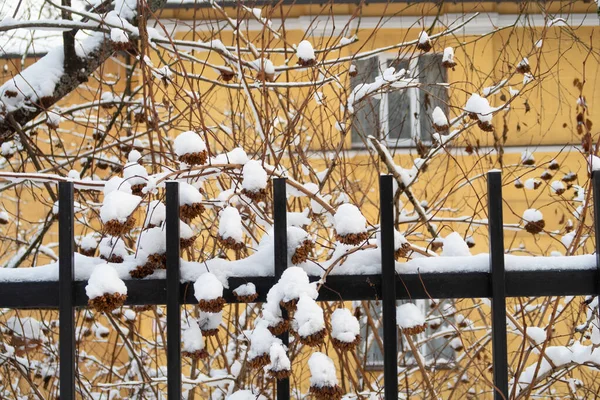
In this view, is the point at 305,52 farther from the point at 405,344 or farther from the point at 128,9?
the point at 405,344

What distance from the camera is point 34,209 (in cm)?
905

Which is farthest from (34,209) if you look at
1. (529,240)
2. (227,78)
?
(227,78)

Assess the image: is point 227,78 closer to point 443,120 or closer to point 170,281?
point 443,120

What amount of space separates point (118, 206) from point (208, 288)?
0.23m

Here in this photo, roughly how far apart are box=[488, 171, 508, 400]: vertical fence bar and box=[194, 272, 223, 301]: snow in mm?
567

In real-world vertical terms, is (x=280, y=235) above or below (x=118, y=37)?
below

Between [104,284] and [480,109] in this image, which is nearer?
[104,284]

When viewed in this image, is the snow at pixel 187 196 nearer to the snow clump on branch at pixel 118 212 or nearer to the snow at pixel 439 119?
the snow clump on branch at pixel 118 212

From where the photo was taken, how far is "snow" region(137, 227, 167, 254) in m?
1.49

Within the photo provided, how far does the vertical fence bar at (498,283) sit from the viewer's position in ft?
4.84

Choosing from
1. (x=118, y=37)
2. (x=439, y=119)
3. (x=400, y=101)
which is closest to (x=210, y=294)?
(x=118, y=37)

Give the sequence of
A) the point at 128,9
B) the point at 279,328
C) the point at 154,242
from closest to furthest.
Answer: the point at 279,328 < the point at 154,242 < the point at 128,9

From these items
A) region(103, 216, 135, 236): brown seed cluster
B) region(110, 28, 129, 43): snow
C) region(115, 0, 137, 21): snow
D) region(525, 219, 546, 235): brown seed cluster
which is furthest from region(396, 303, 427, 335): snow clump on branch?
region(115, 0, 137, 21): snow

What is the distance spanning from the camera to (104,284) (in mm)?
1339
